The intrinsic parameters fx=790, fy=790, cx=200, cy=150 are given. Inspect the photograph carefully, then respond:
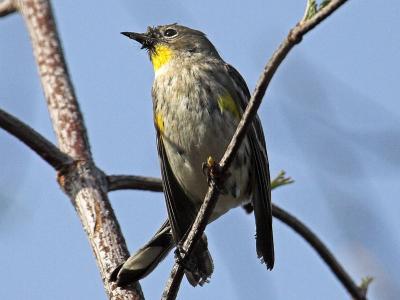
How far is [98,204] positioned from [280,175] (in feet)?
3.94

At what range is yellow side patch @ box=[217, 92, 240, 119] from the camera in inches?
211

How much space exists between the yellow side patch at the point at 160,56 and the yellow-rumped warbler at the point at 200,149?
271 millimetres

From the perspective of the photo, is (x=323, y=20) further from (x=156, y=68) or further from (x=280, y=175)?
(x=156, y=68)

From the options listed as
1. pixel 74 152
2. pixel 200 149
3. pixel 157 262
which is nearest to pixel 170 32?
pixel 200 149

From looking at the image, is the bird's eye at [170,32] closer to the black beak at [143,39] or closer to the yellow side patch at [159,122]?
the black beak at [143,39]

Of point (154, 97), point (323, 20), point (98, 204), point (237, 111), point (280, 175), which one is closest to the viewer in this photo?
point (323, 20)

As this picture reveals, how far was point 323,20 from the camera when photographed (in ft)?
9.75

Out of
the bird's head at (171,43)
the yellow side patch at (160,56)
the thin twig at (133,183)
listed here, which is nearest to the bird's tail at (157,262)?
the thin twig at (133,183)

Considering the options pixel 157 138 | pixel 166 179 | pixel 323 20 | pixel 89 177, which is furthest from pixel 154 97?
pixel 323 20

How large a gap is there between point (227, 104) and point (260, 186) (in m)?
0.61

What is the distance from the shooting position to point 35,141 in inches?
183

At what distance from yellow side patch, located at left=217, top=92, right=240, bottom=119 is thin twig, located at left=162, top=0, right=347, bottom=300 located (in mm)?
1443

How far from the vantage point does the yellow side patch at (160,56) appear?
20.6ft

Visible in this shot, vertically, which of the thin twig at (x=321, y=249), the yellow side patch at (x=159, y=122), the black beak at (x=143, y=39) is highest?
the black beak at (x=143, y=39)
